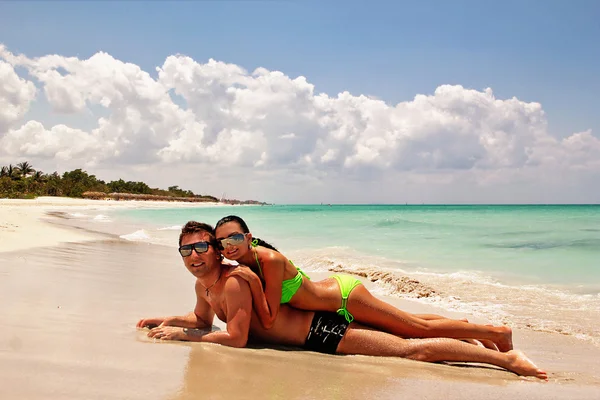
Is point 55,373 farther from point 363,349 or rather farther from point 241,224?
point 363,349

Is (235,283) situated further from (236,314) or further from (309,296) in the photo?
(309,296)

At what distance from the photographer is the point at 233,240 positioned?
389 cm

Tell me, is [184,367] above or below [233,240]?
below

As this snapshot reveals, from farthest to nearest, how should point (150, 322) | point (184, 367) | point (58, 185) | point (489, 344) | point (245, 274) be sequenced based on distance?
point (58, 185)
point (150, 322)
point (489, 344)
point (245, 274)
point (184, 367)

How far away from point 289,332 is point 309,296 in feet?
1.27

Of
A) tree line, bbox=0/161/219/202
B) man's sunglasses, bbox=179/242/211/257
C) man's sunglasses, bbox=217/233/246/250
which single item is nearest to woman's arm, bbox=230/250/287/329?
man's sunglasses, bbox=217/233/246/250

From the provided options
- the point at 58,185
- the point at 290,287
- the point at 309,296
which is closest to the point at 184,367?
the point at 290,287

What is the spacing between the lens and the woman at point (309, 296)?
12.9 ft

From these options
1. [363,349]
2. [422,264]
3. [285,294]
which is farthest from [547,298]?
[285,294]

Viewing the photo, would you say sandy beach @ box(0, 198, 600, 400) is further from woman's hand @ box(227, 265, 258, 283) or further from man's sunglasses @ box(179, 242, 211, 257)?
man's sunglasses @ box(179, 242, 211, 257)

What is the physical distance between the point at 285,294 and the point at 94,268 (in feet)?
17.6

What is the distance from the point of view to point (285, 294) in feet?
13.4

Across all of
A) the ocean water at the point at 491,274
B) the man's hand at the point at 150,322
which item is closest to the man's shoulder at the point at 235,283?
the man's hand at the point at 150,322

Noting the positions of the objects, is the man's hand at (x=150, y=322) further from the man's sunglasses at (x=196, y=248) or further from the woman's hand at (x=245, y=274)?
the woman's hand at (x=245, y=274)
